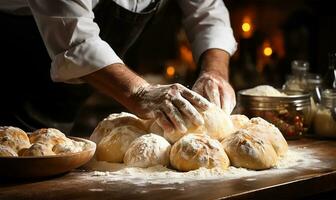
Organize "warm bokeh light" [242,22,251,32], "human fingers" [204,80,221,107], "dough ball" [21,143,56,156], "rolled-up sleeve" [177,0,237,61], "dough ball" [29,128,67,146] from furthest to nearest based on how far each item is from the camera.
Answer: "warm bokeh light" [242,22,251,32] < "rolled-up sleeve" [177,0,237,61] < "human fingers" [204,80,221,107] < "dough ball" [29,128,67,146] < "dough ball" [21,143,56,156]

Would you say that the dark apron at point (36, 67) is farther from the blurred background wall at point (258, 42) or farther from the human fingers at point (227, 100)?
the blurred background wall at point (258, 42)

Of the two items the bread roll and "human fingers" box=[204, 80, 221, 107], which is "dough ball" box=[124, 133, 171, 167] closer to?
the bread roll

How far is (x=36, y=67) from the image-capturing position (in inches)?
98.8

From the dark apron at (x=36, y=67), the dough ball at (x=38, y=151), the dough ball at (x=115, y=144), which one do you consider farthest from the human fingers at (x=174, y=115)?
the dark apron at (x=36, y=67)

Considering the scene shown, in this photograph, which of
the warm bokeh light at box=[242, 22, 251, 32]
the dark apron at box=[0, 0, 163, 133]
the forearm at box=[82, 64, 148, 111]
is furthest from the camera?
the warm bokeh light at box=[242, 22, 251, 32]

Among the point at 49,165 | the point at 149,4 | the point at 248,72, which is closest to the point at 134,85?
the point at 49,165

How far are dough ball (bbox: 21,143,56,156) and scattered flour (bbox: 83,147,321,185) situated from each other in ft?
0.43

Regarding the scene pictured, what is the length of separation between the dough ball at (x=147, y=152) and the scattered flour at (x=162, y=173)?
0.02 metres

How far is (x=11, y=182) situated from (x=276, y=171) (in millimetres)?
723

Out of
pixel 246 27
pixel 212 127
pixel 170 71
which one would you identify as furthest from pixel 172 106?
pixel 246 27

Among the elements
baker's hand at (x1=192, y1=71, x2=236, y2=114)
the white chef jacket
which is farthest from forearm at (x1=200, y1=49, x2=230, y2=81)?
the white chef jacket

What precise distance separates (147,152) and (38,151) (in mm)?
317

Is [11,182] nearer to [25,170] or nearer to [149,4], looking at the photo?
[25,170]

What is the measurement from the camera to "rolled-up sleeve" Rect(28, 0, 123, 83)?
1969 millimetres
